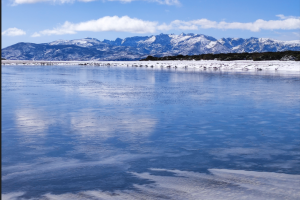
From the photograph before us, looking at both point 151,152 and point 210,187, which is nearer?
point 210,187

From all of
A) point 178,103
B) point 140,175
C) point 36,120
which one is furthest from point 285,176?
point 178,103

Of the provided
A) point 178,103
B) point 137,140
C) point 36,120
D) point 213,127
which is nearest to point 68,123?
point 36,120

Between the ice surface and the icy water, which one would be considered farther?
the icy water

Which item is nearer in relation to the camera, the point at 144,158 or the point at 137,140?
the point at 144,158

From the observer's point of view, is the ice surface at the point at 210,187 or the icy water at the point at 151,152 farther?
the icy water at the point at 151,152

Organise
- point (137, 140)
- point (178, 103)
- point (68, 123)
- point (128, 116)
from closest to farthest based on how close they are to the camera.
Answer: point (137, 140), point (68, 123), point (128, 116), point (178, 103)

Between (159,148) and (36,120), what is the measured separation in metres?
5.76

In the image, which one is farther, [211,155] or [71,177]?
[211,155]

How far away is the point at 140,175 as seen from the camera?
6305 mm

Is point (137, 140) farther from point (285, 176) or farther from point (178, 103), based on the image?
point (178, 103)

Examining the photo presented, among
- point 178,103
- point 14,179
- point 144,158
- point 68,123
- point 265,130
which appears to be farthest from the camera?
point 178,103

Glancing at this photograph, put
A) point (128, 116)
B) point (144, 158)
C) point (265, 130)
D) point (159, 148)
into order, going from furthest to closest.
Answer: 1. point (128, 116)
2. point (265, 130)
3. point (159, 148)
4. point (144, 158)

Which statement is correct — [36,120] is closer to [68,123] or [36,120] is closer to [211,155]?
[68,123]

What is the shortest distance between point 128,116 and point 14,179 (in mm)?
6814
